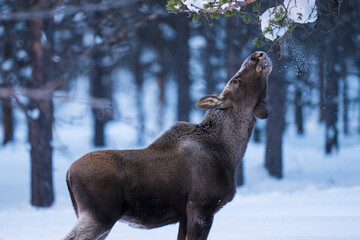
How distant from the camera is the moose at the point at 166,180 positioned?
14.5 ft

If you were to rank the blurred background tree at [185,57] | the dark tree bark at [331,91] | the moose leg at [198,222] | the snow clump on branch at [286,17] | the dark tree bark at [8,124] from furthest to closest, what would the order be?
1. the dark tree bark at [8,124]
2. the dark tree bark at [331,91]
3. the blurred background tree at [185,57]
4. the snow clump on branch at [286,17]
5. the moose leg at [198,222]

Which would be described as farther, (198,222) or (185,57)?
(185,57)

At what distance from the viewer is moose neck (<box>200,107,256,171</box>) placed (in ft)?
17.1

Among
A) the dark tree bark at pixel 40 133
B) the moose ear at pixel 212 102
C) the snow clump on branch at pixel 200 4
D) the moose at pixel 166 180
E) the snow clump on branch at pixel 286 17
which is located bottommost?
the dark tree bark at pixel 40 133

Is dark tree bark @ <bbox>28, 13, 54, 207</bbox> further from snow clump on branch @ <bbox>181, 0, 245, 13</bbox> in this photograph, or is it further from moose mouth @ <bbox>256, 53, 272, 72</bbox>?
moose mouth @ <bbox>256, 53, 272, 72</bbox>

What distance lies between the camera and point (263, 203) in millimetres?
10211

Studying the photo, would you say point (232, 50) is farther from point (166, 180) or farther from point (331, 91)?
point (166, 180)

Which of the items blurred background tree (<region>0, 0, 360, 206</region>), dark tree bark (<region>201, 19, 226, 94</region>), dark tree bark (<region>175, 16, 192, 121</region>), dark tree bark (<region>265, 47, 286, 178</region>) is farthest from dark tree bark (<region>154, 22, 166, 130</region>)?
dark tree bark (<region>265, 47, 286, 178</region>)

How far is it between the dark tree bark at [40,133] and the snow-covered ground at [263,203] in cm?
32

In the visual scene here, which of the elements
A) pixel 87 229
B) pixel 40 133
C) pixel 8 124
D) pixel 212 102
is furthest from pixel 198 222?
pixel 8 124

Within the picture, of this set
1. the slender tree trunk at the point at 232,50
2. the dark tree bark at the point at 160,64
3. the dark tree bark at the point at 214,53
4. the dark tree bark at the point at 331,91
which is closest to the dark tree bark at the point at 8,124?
the dark tree bark at the point at 160,64

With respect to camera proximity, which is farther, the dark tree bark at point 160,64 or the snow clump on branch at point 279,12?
the dark tree bark at point 160,64

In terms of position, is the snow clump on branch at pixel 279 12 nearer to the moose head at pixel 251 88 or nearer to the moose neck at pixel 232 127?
the moose head at pixel 251 88

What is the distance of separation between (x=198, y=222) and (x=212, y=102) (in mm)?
1354
